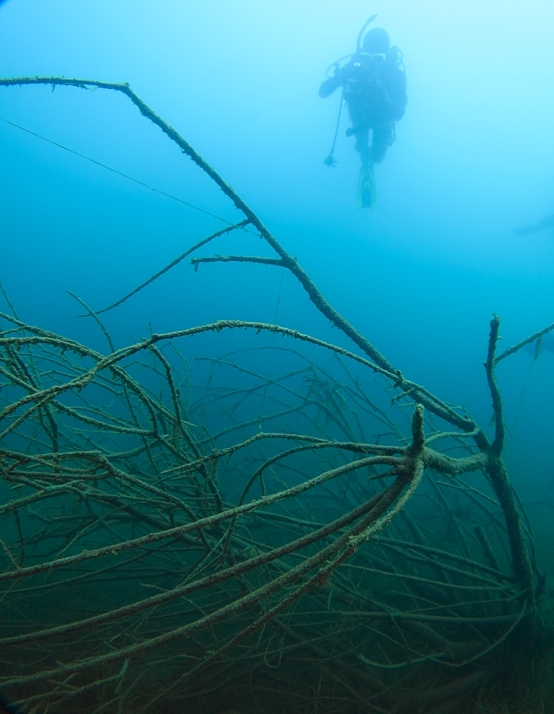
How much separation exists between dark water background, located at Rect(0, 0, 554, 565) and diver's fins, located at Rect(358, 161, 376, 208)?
2264 centimetres

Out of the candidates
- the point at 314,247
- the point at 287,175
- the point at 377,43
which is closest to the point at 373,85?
the point at 377,43

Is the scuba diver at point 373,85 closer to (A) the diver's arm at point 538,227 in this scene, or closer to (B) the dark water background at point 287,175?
(A) the diver's arm at point 538,227

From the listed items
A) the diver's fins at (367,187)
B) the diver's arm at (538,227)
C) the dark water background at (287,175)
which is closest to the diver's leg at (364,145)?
the diver's fins at (367,187)

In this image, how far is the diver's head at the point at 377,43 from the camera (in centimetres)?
945

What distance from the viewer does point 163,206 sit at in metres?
57.2

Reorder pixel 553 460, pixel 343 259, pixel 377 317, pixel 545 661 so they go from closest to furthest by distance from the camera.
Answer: pixel 545 661, pixel 553 460, pixel 377 317, pixel 343 259

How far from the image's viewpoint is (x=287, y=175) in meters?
64.7

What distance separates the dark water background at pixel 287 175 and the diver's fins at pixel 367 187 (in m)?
22.6

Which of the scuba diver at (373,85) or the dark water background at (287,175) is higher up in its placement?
the dark water background at (287,175)

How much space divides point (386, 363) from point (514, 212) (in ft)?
223

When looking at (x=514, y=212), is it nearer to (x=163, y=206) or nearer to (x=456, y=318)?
(x=456, y=318)

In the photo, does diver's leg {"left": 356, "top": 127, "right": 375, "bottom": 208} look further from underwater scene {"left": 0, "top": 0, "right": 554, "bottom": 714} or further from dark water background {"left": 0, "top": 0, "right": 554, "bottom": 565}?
dark water background {"left": 0, "top": 0, "right": 554, "bottom": 565}

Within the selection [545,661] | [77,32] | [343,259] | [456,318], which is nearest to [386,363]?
[545,661]

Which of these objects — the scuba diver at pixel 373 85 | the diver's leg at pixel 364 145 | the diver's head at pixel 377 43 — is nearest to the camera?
the scuba diver at pixel 373 85
